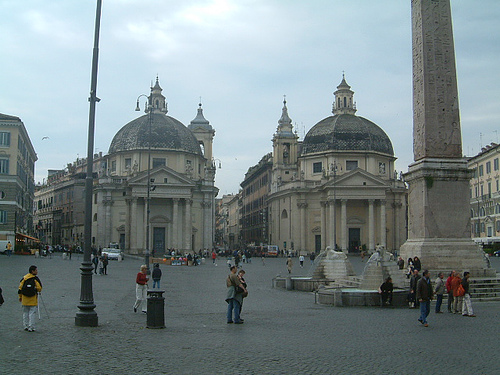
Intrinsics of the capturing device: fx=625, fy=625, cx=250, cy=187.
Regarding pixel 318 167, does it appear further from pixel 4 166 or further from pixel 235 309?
pixel 235 309

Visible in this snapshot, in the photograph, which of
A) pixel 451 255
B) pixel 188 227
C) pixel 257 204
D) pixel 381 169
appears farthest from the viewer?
pixel 257 204

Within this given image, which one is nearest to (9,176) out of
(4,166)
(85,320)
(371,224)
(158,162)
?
(4,166)

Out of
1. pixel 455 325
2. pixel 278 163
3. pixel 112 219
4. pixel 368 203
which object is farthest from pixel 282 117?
pixel 455 325

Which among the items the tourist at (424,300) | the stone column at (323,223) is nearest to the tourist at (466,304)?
the tourist at (424,300)

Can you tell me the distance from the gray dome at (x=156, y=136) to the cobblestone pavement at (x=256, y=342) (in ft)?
194

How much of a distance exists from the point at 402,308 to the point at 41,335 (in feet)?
33.5

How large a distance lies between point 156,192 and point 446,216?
174ft

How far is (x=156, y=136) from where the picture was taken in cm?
7681

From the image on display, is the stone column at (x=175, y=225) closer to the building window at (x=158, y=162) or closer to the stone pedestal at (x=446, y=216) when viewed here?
the building window at (x=158, y=162)

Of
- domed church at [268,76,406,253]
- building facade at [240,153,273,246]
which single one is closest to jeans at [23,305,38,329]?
domed church at [268,76,406,253]

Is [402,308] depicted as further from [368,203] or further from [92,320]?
[368,203]

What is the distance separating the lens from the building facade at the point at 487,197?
6444 centimetres

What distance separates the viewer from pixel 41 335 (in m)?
12.0

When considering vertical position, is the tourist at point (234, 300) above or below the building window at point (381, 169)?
below
